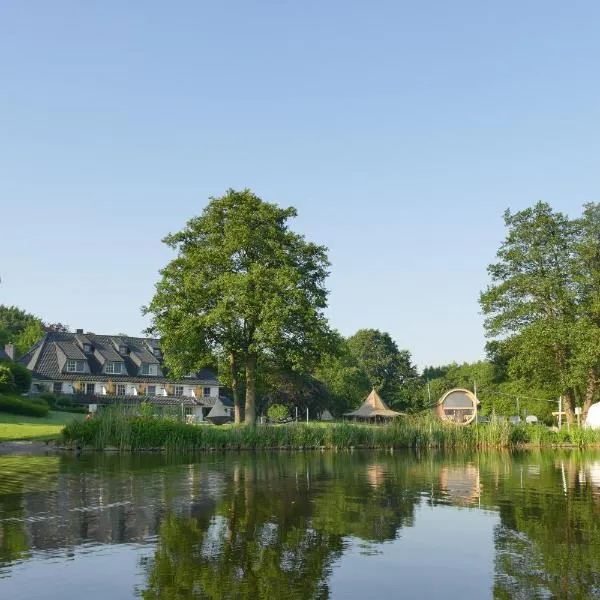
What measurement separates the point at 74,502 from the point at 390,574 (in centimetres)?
1121

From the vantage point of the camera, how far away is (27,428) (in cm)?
4856

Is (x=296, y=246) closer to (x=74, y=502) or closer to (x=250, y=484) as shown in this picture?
(x=250, y=484)

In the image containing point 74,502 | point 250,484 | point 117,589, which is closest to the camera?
point 117,589

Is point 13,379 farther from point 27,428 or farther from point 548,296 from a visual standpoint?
point 548,296

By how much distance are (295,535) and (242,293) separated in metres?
38.1

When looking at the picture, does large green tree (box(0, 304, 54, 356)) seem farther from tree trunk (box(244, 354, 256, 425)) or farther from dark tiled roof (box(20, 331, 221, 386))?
tree trunk (box(244, 354, 256, 425))

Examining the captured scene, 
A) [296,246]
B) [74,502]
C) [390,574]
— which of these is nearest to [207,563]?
[390,574]

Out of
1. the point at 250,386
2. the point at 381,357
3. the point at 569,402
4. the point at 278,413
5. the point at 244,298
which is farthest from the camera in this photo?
the point at 381,357

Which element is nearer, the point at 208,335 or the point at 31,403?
the point at 208,335

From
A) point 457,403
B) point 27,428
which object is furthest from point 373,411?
point 27,428

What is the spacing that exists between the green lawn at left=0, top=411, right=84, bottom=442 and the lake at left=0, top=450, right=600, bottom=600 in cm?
1563

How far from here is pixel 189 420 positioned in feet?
165

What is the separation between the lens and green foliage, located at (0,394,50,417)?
5984cm

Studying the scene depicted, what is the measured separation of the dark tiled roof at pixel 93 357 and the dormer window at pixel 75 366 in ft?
1.86
